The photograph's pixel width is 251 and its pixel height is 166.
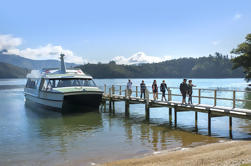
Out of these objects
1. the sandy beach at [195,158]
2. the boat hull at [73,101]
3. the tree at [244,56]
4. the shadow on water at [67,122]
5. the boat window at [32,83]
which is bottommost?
the shadow on water at [67,122]

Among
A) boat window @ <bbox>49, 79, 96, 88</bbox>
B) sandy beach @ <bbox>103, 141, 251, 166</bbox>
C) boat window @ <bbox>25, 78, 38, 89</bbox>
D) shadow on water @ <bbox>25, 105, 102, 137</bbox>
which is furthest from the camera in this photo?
boat window @ <bbox>25, 78, 38, 89</bbox>

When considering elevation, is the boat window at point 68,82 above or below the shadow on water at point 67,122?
above

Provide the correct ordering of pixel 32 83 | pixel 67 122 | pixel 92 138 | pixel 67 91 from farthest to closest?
pixel 32 83
pixel 67 91
pixel 67 122
pixel 92 138

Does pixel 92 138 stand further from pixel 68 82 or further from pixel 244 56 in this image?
pixel 244 56

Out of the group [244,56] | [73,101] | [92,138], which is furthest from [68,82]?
[244,56]

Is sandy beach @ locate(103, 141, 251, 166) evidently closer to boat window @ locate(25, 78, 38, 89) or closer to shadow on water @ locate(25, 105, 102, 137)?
shadow on water @ locate(25, 105, 102, 137)

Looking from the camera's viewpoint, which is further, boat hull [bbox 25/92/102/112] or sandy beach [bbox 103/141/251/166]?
boat hull [bbox 25/92/102/112]

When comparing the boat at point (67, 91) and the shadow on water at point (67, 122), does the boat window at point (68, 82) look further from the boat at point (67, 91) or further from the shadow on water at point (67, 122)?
the shadow on water at point (67, 122)

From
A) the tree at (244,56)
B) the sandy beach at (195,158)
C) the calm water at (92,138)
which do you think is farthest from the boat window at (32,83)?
the tree at (244,56)

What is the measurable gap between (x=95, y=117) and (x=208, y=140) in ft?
40.8

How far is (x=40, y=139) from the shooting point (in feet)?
53.7

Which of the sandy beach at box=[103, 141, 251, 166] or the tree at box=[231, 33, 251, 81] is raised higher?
the tree at box=[231, 33, 251, 81]

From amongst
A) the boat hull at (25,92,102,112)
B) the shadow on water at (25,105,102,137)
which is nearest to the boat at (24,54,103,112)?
the boat hull at (25,92,102,112)

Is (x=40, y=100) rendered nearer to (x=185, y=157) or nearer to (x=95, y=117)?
(x=95, y=117)
